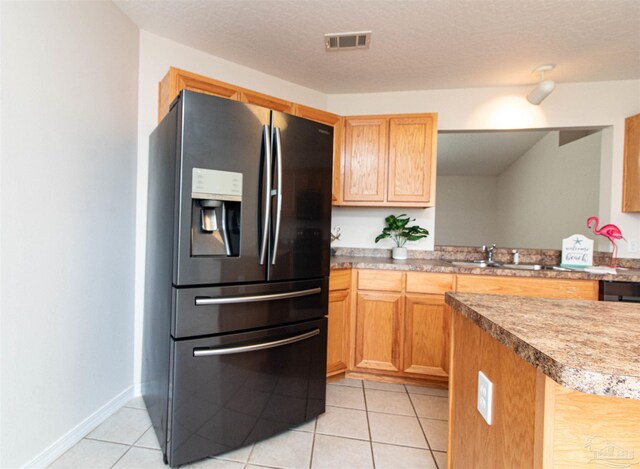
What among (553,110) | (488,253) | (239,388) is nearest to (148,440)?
(239,388)

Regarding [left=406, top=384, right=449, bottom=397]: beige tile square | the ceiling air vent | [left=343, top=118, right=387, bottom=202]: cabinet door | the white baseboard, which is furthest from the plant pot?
the white baseboard

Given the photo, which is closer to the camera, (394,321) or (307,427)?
(307,427)

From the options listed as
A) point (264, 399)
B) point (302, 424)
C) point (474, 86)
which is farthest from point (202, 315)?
point (474, 86)

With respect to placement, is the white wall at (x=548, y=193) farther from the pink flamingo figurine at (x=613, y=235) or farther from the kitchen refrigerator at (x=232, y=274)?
the kitchen refrigerator at (x=232, y=274)

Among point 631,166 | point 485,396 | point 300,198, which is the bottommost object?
point 485,396

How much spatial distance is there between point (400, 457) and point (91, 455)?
1.52 metres

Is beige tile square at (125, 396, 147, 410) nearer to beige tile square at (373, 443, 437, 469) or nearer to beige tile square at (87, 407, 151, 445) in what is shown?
beige tile square at (87, 407, 151, 445)

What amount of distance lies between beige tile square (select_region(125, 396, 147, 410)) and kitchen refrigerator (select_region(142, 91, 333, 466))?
0.83 ft

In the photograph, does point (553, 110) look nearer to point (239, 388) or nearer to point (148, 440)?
point (239, 388)

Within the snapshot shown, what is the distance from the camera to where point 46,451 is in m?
1.38

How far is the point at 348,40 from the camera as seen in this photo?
2045mm

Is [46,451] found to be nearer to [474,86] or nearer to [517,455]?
[517,455]

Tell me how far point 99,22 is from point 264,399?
2.23 m

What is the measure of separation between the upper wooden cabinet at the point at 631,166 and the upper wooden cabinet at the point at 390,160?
5.06 ft
